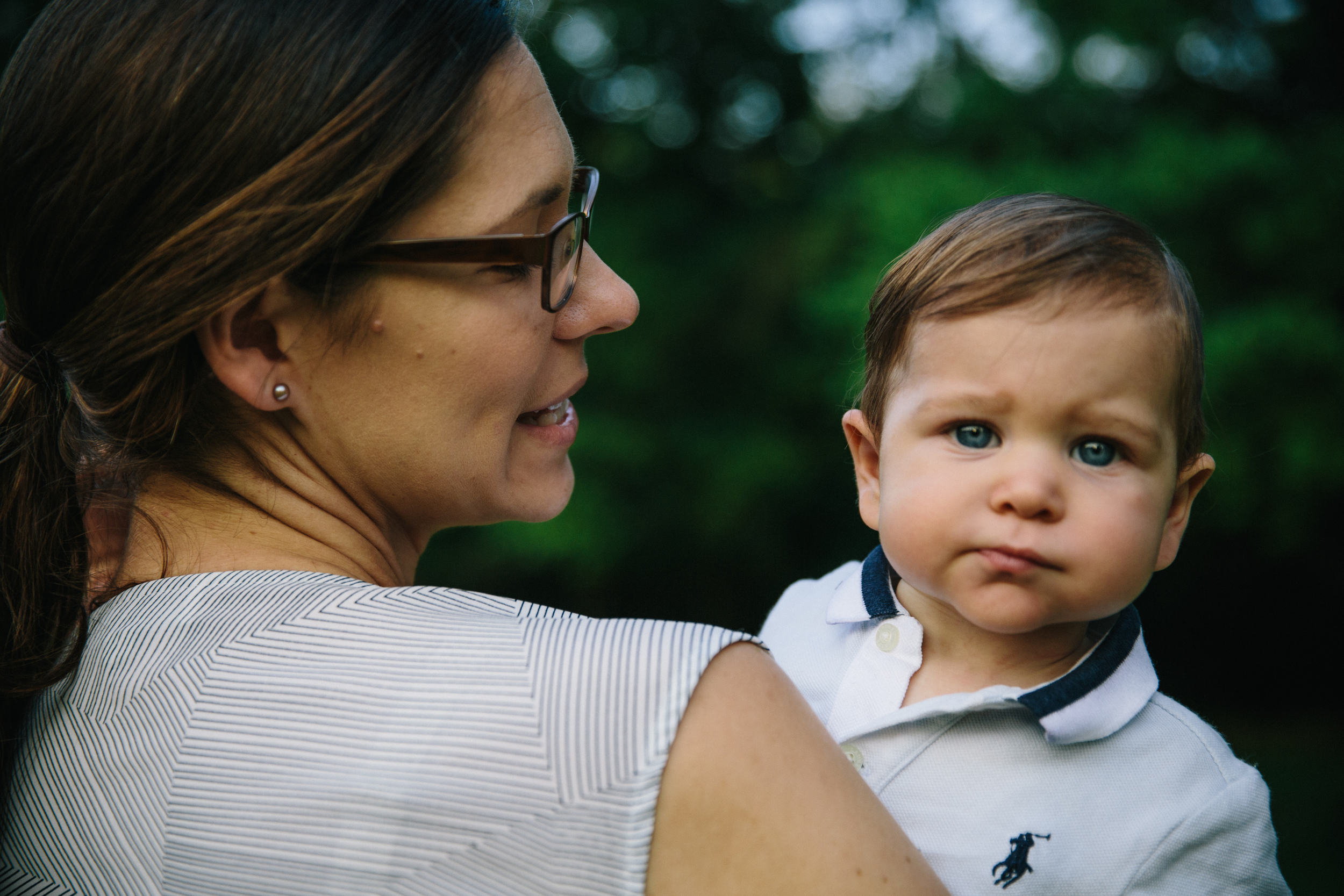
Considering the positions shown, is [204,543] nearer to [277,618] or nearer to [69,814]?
[277,618]

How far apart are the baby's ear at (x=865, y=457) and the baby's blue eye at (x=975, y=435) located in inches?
8.6

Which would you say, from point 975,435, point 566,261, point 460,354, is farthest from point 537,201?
point 975,435

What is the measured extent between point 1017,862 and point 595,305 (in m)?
1.05

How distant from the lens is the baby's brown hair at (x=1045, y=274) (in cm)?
154

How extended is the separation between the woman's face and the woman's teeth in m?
0.03

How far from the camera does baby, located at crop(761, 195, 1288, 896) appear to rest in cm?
142

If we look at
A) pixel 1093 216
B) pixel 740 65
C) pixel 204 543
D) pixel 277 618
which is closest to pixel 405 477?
pixel 204 543

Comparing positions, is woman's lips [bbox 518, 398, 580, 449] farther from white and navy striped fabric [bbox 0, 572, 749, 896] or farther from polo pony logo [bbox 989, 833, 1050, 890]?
polo pony logo [bbox 989, 833, 1050, 890]

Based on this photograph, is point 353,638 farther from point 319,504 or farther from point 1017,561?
point 1017,561

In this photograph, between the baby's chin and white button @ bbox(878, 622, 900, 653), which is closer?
the baby's chin

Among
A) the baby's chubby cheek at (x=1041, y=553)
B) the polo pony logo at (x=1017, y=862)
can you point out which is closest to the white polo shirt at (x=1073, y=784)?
the polo pony logo at (x=1017, y=862)

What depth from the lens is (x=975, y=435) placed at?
156 cm

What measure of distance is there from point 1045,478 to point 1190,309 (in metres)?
0.40

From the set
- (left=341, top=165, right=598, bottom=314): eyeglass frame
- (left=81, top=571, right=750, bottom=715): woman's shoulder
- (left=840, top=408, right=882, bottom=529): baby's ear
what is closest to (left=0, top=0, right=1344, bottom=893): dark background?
(left=840, top=408, right=882, bottom=529): baby's ear
